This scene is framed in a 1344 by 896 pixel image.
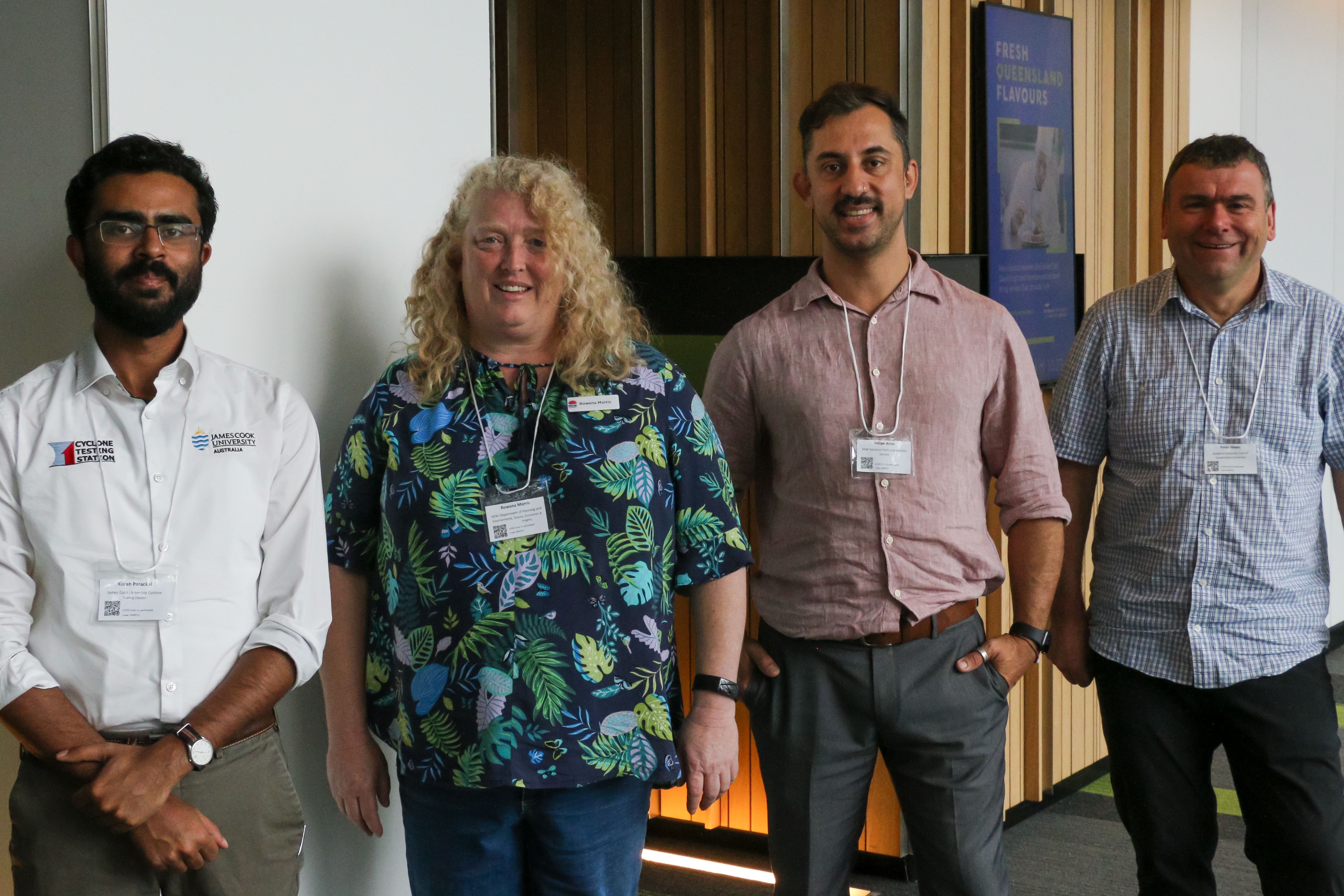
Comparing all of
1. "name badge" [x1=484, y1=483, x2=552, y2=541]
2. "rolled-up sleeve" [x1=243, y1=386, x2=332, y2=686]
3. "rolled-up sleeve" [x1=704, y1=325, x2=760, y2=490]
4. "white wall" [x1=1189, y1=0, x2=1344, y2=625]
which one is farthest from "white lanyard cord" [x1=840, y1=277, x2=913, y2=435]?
"white wall" [x1=1189, y1=0, x2=1344, y2=625]

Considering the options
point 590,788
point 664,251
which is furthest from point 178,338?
point 664,251

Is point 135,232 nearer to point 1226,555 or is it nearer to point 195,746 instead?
point 195,746

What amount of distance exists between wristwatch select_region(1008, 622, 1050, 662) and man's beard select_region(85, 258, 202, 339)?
179 centimetres

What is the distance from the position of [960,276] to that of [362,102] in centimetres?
215

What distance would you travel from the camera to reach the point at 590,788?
203 centimetres

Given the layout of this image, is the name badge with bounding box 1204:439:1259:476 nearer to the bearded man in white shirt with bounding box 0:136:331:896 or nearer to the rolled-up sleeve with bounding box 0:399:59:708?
the bearded man in white shirt with bounding box 0:136:331:896

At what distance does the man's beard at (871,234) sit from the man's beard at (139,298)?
128cm

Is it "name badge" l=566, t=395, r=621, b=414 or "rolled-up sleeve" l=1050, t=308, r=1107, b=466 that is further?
"rolled-up sleeve" l=1050, t=308, r=1107, b=466

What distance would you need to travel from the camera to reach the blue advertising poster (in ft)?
13.4

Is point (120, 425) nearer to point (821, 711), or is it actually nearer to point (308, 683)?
point (308, 683)

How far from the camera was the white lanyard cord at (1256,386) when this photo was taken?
2.59 metres

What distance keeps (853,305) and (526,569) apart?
3.31ft

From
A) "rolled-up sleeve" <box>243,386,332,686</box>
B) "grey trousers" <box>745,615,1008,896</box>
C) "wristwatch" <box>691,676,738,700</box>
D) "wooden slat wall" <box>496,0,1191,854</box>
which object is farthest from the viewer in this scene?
"wooden slat wall" <box>496,0,1191,854</box>

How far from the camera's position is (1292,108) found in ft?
21.3
